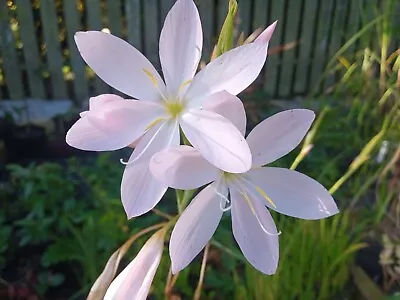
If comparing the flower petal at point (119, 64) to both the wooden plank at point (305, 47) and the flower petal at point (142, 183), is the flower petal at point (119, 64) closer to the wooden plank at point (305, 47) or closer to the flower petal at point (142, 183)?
the flower petal at point (142, 183)

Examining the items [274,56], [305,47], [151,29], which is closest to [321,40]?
[305,47]

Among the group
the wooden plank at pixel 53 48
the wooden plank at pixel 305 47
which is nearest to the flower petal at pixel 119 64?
the wooden plank at pixel 53 48

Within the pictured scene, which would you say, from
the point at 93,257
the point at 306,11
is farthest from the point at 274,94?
the point at 93,257

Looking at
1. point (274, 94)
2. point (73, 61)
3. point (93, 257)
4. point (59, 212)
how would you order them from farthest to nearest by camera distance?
point (274, 94), point (73, 61), point (59, 212), point (93, 257)

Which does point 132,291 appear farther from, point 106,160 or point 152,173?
point 106,160

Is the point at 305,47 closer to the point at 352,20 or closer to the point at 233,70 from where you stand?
the point at 352,20
